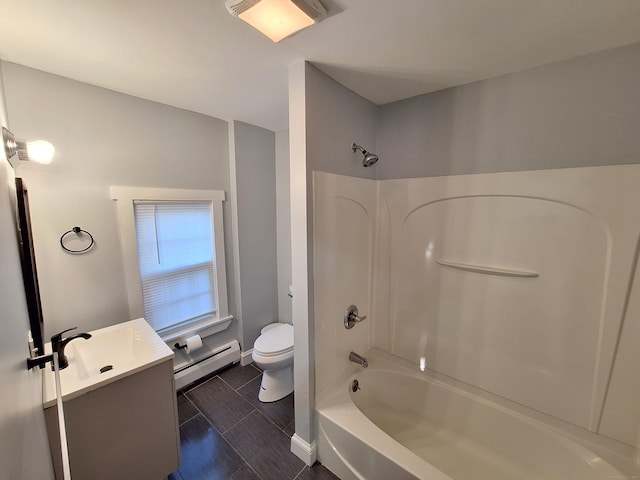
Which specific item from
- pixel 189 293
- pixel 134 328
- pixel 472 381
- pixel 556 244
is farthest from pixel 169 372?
pixel 556 244

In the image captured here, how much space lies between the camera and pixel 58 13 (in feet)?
3.29

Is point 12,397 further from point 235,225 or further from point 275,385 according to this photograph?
point 235,225

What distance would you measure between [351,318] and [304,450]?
861 millimetres

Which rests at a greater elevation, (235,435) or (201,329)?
(201,329)

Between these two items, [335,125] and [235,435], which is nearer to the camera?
[335,125]

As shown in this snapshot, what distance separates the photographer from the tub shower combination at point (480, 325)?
1.27 m

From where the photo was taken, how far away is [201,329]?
2.25 meters

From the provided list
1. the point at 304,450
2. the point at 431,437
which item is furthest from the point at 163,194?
the point at 431,437

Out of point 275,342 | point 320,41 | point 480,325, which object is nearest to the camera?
point 320,41

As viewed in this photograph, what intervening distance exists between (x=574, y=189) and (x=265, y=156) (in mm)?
2315

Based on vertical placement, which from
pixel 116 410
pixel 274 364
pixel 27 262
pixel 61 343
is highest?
pixel 27 262

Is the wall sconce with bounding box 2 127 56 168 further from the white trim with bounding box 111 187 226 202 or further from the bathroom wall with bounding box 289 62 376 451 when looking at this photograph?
the bathroom wall with bounding box 289 62 376 451

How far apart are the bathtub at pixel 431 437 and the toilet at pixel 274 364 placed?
0.54 metres

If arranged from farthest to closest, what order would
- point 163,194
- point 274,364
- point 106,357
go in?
point 274,364 < point 163,194 < point 106,357
